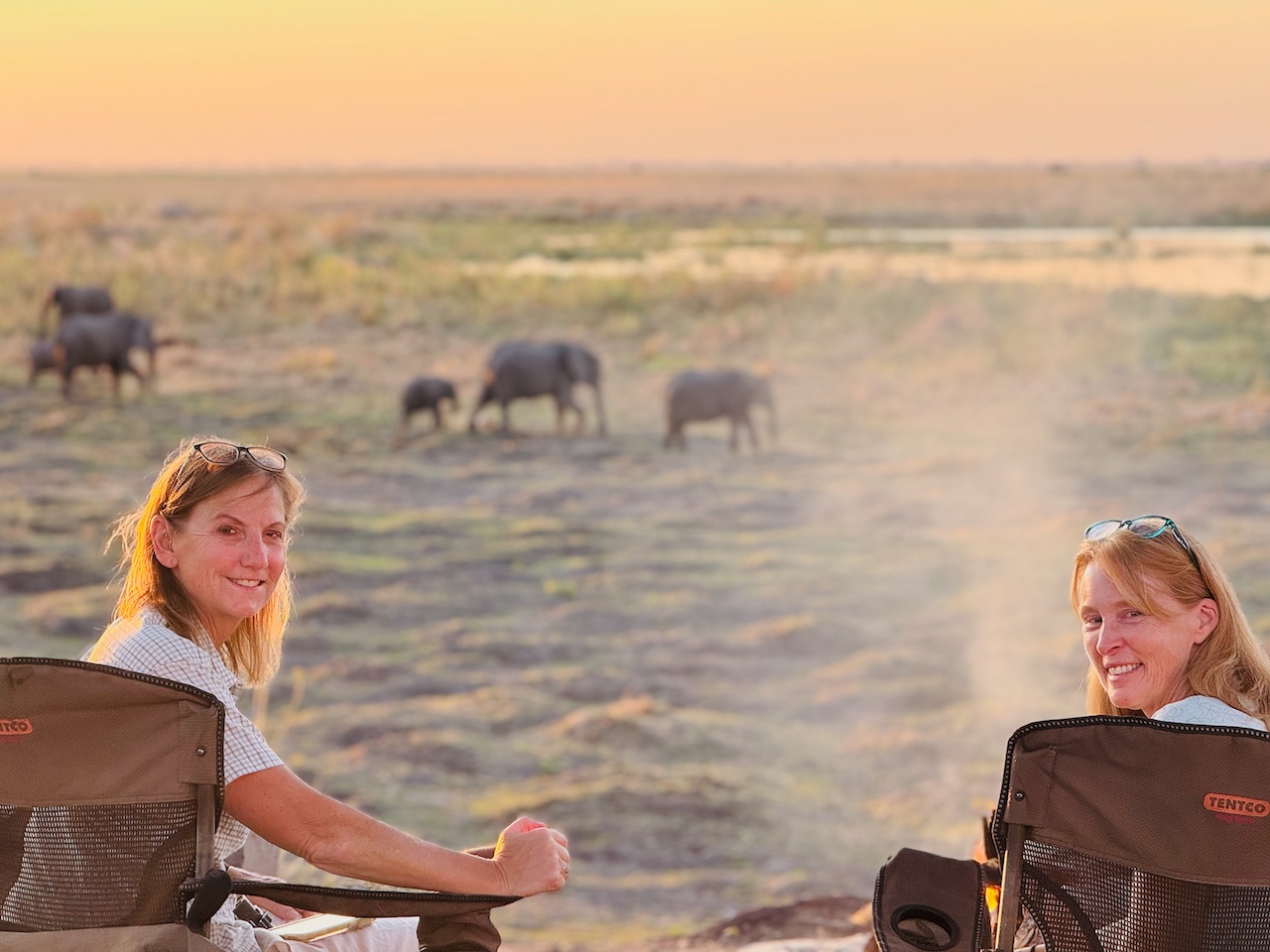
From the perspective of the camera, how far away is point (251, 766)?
190 cm

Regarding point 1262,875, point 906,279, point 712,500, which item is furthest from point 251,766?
point 906,279

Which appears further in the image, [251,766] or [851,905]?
[851,905]

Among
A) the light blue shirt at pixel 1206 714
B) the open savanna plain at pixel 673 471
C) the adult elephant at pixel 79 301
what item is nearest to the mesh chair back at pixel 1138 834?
the light blue shirt at pixel 1206 714

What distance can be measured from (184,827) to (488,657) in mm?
10674

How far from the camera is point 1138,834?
179 cm

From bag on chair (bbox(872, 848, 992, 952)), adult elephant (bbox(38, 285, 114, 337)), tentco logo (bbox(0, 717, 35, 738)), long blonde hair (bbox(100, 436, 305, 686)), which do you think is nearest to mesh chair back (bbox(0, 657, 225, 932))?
tentco logo (bbox(0, 717, 35, 738))

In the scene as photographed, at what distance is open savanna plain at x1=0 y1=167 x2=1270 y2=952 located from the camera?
10.0 m

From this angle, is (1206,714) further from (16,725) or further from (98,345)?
(98,345)

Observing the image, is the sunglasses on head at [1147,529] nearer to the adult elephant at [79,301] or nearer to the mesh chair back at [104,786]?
the mesh chair back at [104,786]

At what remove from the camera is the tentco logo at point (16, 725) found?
5.99 ft

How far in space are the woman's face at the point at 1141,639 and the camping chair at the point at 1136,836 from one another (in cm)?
32

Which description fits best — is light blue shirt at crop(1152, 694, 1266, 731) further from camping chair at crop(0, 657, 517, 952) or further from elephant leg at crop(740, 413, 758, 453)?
elephant leg at crop(740, 413, 758, 453)

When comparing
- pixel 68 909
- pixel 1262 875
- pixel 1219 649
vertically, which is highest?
pixel 1219 649

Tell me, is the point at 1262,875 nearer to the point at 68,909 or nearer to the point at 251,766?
the point at 251,766
